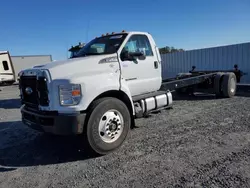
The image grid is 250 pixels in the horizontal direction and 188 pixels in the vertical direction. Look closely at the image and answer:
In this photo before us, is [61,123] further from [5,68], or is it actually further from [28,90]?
[5,68]

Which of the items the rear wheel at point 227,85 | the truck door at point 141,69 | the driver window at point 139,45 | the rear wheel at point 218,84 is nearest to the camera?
the truck door at point 141,69

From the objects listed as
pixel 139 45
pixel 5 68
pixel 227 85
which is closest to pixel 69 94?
pixel 139 45

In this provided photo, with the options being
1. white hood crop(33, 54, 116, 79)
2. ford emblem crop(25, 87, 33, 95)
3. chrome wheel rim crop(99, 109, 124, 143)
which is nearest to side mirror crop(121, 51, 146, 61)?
white hood crop(33, 54, 116, 79)

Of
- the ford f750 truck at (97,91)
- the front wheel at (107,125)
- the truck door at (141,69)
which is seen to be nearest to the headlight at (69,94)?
the ford f750 truck at (97,91)

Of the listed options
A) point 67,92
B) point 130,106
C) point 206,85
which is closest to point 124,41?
point 130,106

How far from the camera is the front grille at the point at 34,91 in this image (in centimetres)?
348

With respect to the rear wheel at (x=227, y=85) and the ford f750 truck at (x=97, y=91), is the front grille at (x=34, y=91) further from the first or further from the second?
the rear wheel at (x=227, y=85)

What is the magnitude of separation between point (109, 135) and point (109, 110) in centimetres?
48

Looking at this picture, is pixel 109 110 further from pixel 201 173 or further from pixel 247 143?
pixel 247 143

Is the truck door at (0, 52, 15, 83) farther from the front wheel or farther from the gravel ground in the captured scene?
the front wheel

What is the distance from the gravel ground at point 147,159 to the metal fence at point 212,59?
7089 millimetres

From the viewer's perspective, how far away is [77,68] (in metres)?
3.70

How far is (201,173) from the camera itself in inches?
117

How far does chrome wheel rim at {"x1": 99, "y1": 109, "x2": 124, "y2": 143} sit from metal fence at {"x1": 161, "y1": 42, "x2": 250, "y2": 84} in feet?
33.1
